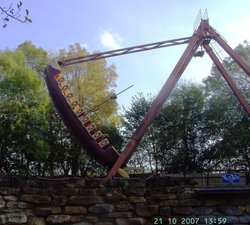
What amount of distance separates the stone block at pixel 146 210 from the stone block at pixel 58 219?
2.09 metres

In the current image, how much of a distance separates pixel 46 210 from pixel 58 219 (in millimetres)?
426

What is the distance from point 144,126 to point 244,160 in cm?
1669

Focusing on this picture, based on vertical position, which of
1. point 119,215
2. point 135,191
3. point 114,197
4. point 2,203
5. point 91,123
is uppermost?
point 91,123

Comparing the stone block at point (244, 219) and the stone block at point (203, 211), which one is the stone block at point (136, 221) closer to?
the stone block at point (203, 211)

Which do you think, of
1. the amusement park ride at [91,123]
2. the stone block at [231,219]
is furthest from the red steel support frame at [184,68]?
the stone block at [231,219]

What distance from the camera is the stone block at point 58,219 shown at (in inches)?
457

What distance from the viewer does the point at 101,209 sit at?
11977mm

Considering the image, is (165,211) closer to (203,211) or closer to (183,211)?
(183,211)

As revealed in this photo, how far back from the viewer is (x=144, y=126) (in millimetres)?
15391

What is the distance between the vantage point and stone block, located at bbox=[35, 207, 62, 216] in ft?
38.2

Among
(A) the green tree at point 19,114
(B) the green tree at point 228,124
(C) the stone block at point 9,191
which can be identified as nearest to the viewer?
(C) the stone block at point 9,191

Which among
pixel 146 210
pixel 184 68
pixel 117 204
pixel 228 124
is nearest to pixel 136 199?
pixel 146 210
